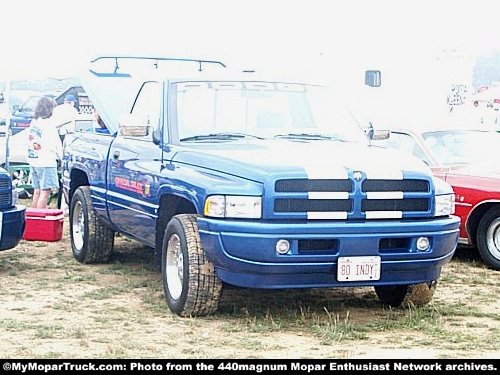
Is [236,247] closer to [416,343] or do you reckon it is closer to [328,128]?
[416,343]

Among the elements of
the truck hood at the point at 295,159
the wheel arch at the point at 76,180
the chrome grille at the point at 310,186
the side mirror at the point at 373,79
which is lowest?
the wheel arch at the point at 76,180

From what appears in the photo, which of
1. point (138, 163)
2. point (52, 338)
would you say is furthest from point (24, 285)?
point (52, 338)

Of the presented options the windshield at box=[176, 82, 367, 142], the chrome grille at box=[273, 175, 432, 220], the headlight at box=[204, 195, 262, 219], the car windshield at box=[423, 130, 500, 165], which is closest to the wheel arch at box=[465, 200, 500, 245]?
the car windshield at box=[423, 130, 500, 165]

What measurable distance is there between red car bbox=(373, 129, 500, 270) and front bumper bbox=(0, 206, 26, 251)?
3579 mm

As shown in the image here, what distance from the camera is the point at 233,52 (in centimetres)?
1888

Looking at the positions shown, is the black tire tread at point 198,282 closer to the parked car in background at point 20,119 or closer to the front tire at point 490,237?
the front tire at point 490,237

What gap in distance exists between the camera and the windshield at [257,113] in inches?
285

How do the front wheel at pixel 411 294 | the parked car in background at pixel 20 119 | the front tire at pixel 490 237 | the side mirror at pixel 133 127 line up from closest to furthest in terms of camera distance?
the front wheel at pixel 411 294, the side mirror at pixel 133 127, the front tire at pixel 490 237, the parked car in background at pixel 20 119

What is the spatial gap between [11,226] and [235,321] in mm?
2812

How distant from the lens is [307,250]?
611cm

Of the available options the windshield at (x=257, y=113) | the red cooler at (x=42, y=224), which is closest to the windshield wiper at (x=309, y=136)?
the windshield at (x=257, y=113)

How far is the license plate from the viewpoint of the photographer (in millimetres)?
6105
